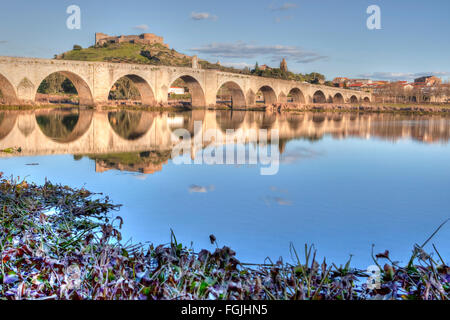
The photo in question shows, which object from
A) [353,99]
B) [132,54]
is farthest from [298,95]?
[132,54]

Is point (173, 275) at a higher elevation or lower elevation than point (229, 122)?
lower

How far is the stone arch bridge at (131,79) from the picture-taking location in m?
28.6

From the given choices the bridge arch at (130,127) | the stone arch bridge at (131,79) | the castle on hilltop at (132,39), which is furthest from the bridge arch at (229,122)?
the castle on hilltop at (132,39)

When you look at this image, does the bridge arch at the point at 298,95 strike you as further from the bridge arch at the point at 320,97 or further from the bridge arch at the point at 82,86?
the bridge arch at the point at 82,86

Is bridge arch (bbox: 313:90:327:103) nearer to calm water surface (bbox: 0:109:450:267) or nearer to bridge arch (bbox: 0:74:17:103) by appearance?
bridge arch (bbox: 0:74:17:103)

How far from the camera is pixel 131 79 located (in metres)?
39.3

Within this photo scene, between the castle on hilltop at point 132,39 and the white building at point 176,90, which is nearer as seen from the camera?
the white building at point 176,90

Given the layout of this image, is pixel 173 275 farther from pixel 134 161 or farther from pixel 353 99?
pixel 353 99

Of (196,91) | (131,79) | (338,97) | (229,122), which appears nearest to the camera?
(229,122)

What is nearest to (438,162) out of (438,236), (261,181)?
(261,181)

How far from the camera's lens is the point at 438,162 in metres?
7.31

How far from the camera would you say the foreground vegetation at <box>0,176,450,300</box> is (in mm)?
1945

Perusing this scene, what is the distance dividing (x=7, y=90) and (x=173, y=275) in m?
30.9

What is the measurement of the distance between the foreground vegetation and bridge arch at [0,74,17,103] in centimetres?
2923
